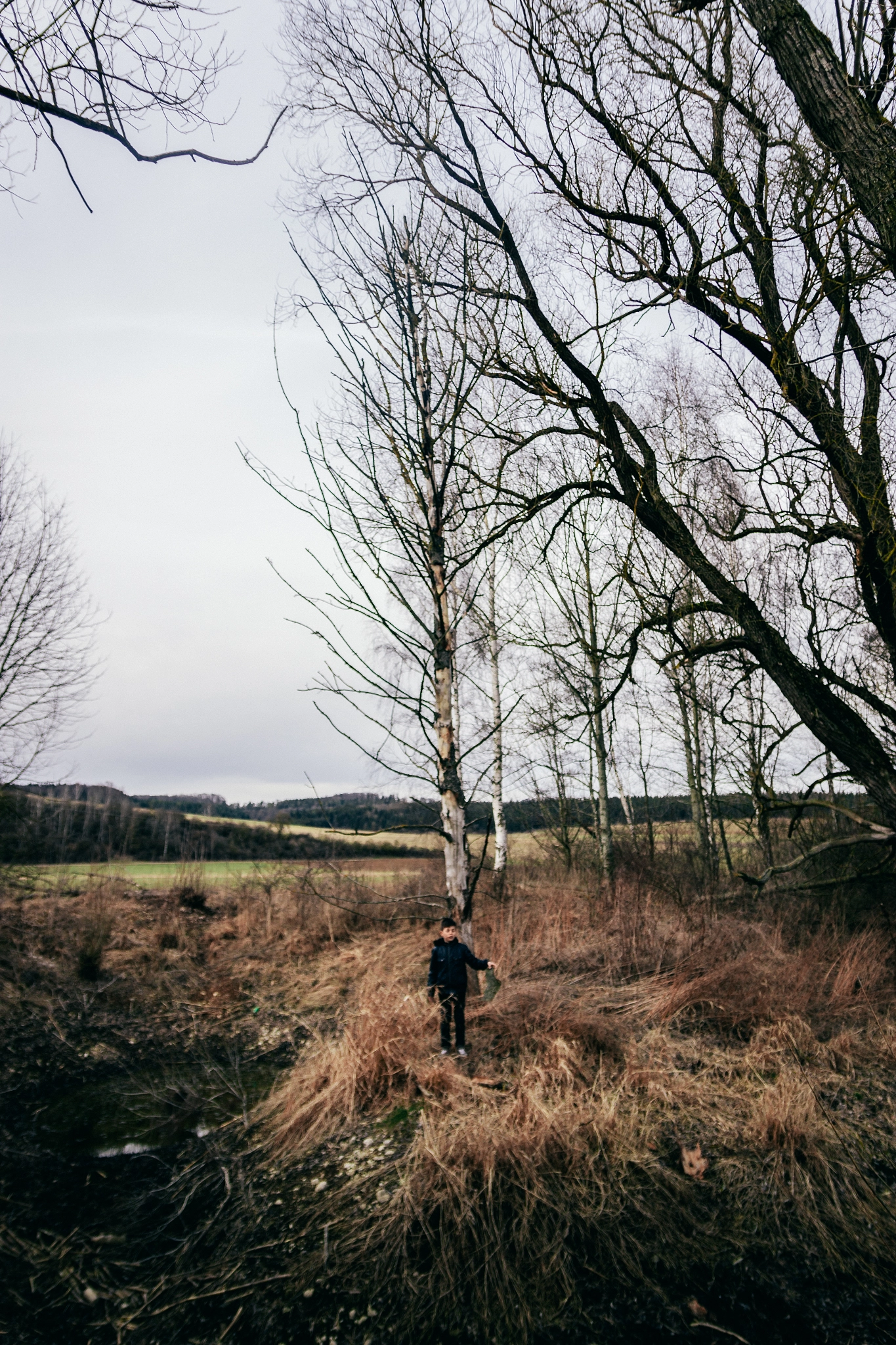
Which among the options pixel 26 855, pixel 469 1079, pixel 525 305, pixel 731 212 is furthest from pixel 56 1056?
pixel 731 212

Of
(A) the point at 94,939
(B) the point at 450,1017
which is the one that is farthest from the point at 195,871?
(B) the point at 450,1017

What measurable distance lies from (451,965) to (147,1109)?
262cm

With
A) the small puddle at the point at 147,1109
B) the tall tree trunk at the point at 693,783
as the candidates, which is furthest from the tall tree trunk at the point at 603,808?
the small puddle at the point at 147,1109

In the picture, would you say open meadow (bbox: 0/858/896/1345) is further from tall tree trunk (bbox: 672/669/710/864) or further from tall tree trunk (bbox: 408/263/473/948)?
tall tree trunk (bbox: 672/669/710/864)

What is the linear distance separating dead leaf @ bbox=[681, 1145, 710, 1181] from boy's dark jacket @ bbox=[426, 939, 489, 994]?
1.88m

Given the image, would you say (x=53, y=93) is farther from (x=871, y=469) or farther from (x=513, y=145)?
(x=871, y=469)

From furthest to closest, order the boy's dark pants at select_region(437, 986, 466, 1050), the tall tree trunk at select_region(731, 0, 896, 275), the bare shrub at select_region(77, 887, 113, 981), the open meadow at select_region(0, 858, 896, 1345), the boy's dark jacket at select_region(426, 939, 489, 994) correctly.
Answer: the bare shrub at select_region(77, 887, 113, 981), the boy's dark jacket at select_region(426, 939, 489, 994), the boy's dark pants at select_region(437, 986, 466, 1050), the tall tree trunk at select_region(731, 0, 896, 275), the open meadow at select_region(0, 858, 896, 1345)

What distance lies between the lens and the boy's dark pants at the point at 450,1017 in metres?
5.03

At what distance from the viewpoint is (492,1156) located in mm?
3447

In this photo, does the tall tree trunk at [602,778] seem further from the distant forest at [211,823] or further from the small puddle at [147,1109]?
the small puddle at [147,1109]

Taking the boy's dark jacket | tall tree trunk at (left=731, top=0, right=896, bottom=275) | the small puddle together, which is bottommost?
the small puddle

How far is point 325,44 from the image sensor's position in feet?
16.3

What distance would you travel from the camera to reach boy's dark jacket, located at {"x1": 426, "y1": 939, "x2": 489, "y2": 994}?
5.22m

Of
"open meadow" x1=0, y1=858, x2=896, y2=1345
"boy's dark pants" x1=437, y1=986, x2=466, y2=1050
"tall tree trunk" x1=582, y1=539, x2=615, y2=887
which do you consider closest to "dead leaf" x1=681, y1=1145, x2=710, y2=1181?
"open meadow" x1=0, y1=858, x2=896, y2=1345
